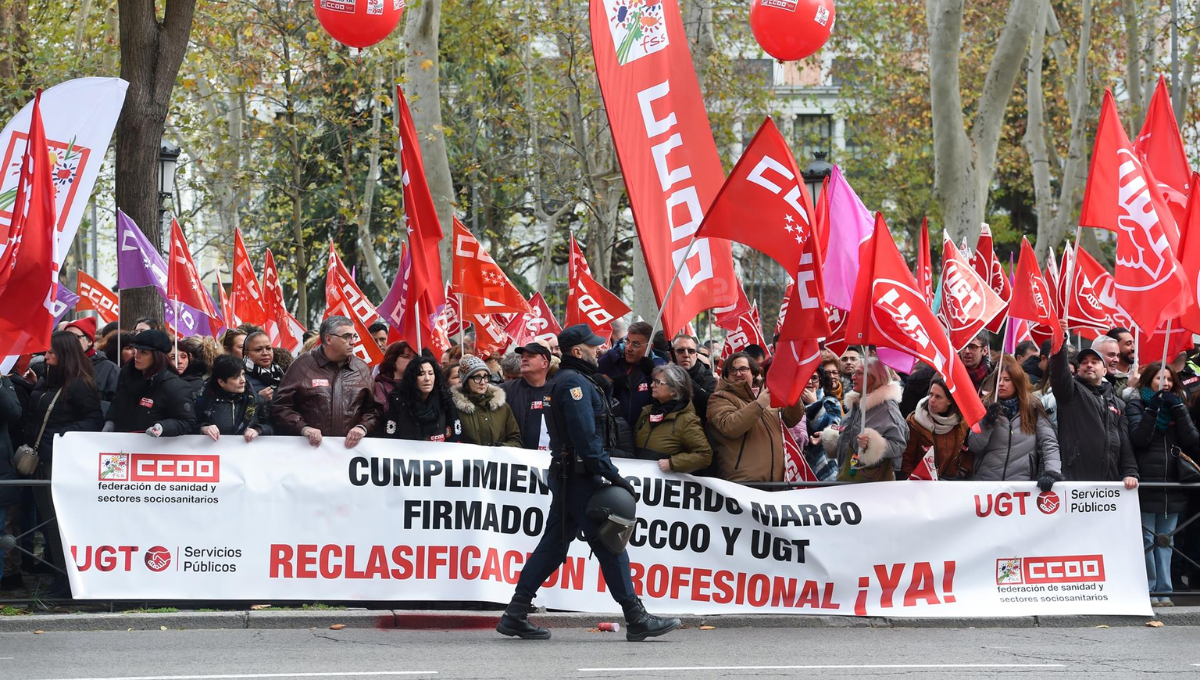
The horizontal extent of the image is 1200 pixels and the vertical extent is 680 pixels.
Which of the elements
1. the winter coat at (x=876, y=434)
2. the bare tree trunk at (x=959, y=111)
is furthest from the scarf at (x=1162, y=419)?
the bare tree trunk at (x=959, y=111)

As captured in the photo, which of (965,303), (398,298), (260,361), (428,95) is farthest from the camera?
(428,95)

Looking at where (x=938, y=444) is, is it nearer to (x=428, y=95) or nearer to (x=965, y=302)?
(x=965, y=302)

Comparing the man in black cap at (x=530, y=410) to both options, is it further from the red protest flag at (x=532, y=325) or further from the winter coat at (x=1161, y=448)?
the red protest flag at (x=532, y=325)

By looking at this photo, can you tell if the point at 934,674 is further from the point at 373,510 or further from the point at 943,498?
the point at 373,510

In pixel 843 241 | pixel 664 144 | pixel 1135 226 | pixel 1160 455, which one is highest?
pixel 664 144

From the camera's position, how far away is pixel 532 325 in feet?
56.9

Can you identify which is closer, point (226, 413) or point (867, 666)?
point (867, 666)

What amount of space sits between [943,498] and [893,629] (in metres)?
0.93

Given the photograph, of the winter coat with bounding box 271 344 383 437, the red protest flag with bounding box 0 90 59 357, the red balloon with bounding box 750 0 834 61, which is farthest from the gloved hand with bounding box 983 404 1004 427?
the red protest flag with bounding box 0 90 59 357

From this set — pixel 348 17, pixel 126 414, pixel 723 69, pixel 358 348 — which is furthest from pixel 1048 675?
pixel 723 69

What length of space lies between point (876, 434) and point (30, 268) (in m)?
5.36

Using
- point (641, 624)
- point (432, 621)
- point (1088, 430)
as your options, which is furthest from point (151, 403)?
point (1088, 430)

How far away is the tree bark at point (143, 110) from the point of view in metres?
13.4

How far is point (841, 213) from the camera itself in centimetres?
1067
